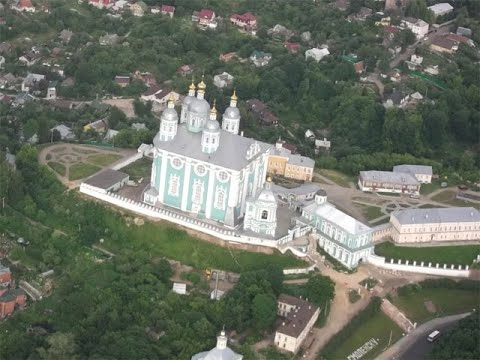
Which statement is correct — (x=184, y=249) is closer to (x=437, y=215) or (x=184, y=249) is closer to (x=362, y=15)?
(x=437, y=215)

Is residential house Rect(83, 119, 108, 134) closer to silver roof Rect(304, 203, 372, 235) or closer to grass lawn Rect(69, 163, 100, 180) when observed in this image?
grass lawn Rect(69, 163, 100, 180)

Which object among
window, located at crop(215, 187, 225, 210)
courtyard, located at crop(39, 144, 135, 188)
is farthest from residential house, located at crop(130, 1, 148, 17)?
window, located at crop(215, 187, 225, 210)

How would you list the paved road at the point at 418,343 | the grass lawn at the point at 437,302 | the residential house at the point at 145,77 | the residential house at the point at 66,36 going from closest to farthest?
the paved road at the point at 418,343 < the grass lawn at the point at 437,302 < the residential house at the point at 145,77 < the residential house at the point at 66,36

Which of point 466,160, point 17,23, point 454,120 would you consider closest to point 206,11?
point 17,23

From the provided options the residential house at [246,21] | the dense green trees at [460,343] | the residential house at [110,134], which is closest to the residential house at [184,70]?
the residential house at [246,21]

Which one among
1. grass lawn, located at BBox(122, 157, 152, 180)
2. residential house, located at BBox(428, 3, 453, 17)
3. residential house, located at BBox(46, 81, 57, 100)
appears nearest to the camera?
grass lawn, located at BBox(122, 157, 152, 180)

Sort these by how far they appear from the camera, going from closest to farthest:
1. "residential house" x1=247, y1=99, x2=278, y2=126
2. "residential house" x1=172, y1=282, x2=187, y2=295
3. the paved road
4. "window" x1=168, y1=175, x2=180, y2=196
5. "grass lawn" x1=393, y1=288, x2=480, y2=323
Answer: the paved road < "residential house" x1=172, y1=282, x2=187, y2=295 < "grass lawn" x1=393, y1=288, x2=480, y2=323 < "window" x1=168, y1=175, x2=180, y2=196 < "residential house" x1=247, y1=99, x2=278, y2=126

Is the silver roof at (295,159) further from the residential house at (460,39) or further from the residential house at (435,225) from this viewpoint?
the residential house at (460,39)
